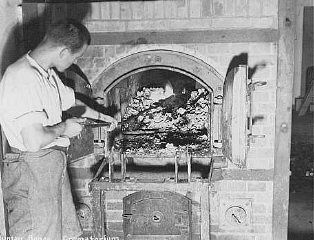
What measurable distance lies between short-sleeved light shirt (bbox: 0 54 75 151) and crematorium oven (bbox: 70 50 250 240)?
0.81 meters

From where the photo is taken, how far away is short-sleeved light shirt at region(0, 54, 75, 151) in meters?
2.46

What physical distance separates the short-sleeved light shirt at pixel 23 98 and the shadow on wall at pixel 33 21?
1144mm

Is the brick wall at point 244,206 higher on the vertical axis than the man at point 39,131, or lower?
lower

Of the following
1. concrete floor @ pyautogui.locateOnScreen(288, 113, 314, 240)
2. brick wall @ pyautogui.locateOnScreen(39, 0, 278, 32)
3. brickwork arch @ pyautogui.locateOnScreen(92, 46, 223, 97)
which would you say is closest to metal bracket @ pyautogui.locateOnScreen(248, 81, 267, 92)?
brickwork arch @ pyautogui.locateOnScreen(92, 46, 223, 97)

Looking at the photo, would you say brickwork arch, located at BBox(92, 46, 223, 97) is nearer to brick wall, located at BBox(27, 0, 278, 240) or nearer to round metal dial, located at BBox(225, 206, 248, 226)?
brick wall, located at BBox(27, 0, 278, 240)

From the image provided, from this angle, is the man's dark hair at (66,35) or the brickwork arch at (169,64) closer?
the man's dark hair at (66,35)

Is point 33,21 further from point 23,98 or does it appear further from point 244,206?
point 244,206

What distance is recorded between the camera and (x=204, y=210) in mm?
3178

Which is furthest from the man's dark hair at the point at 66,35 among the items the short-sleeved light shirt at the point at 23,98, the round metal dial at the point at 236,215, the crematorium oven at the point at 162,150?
the round metal dial at the point at 236,215

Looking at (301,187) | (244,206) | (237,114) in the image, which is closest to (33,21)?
(237,114)

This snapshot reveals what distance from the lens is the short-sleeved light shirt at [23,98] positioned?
2.46m

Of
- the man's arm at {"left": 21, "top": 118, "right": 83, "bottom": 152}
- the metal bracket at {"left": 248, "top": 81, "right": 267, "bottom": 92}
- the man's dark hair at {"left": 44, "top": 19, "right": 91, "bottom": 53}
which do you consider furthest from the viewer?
the metal bracket at {"left": 248, "top": 81, "right": 267, "bottom": 92}

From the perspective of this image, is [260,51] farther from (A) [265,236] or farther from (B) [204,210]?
(A) [265,236]

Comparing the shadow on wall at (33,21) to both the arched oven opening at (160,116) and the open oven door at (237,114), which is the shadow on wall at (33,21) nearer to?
the arched oven opening at (160,116)
